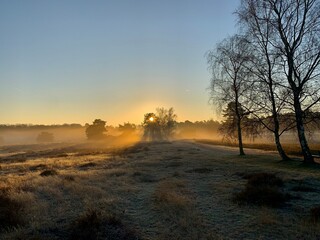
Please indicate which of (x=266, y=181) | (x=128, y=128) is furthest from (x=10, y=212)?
(x=128, y=128)

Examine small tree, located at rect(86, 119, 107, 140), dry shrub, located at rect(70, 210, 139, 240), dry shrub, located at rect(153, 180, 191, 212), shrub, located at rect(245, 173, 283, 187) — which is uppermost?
small tree, located at rect(86, 119, 107, 140)

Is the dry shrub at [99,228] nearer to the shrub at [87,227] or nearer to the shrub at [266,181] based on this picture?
the shrub at [87,227]

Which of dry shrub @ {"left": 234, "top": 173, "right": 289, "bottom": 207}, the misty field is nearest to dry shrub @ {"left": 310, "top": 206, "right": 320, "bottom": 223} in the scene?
the misty field

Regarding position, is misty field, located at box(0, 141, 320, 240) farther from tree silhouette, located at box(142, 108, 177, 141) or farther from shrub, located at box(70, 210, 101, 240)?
tree silhouette, located at box(142, 108, 177, 141)

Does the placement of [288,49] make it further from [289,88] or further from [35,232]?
[35,232]

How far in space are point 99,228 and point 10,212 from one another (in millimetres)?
3820

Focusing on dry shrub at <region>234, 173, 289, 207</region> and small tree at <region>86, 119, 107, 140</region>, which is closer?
dry shrub at <region>234, 173, 289, 207</region>

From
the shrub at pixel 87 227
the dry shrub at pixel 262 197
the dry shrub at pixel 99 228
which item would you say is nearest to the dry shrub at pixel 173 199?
the dry shrub at pixel 262 197

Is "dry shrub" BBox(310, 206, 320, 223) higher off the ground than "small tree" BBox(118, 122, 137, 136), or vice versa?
"small tree" BBox(118, 122, 137, 136)

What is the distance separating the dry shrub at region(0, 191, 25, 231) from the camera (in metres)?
9.88

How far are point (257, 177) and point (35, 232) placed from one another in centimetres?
1206

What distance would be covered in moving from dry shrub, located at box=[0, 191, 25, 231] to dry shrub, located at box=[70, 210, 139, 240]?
6.99 feet

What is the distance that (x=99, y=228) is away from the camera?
938 cm

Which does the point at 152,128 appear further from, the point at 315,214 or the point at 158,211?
the point at 315,214
